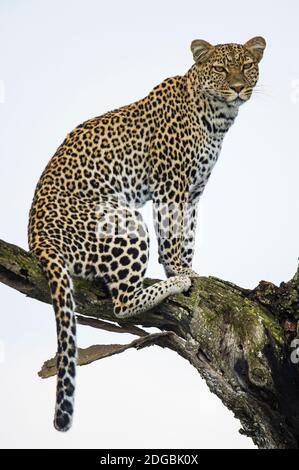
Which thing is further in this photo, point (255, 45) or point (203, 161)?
point (255, 45)

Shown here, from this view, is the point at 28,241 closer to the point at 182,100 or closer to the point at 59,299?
the point at 59,299

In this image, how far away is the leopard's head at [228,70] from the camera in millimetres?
14500

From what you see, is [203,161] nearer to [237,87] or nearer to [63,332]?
[237,87]

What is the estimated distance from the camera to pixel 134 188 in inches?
563

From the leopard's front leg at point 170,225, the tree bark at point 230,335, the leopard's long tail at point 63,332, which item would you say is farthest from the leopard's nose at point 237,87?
the leopard's long tail at point 63,332

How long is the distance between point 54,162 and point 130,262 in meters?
1.90

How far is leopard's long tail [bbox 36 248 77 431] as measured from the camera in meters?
12.0

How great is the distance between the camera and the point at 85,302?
1323 centimetres

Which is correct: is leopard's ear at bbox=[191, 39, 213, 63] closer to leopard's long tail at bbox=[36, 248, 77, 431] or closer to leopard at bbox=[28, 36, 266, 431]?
leopard at bbox=[28, 36, 266, 431]

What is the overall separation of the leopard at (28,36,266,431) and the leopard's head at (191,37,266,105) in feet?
0.05

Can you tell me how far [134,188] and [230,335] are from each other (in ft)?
8.54

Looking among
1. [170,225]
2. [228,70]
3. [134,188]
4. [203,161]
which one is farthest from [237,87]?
[170,225]

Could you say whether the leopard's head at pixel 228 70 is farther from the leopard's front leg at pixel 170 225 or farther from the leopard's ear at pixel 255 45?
the leopard's front leg at pixel 170 225
